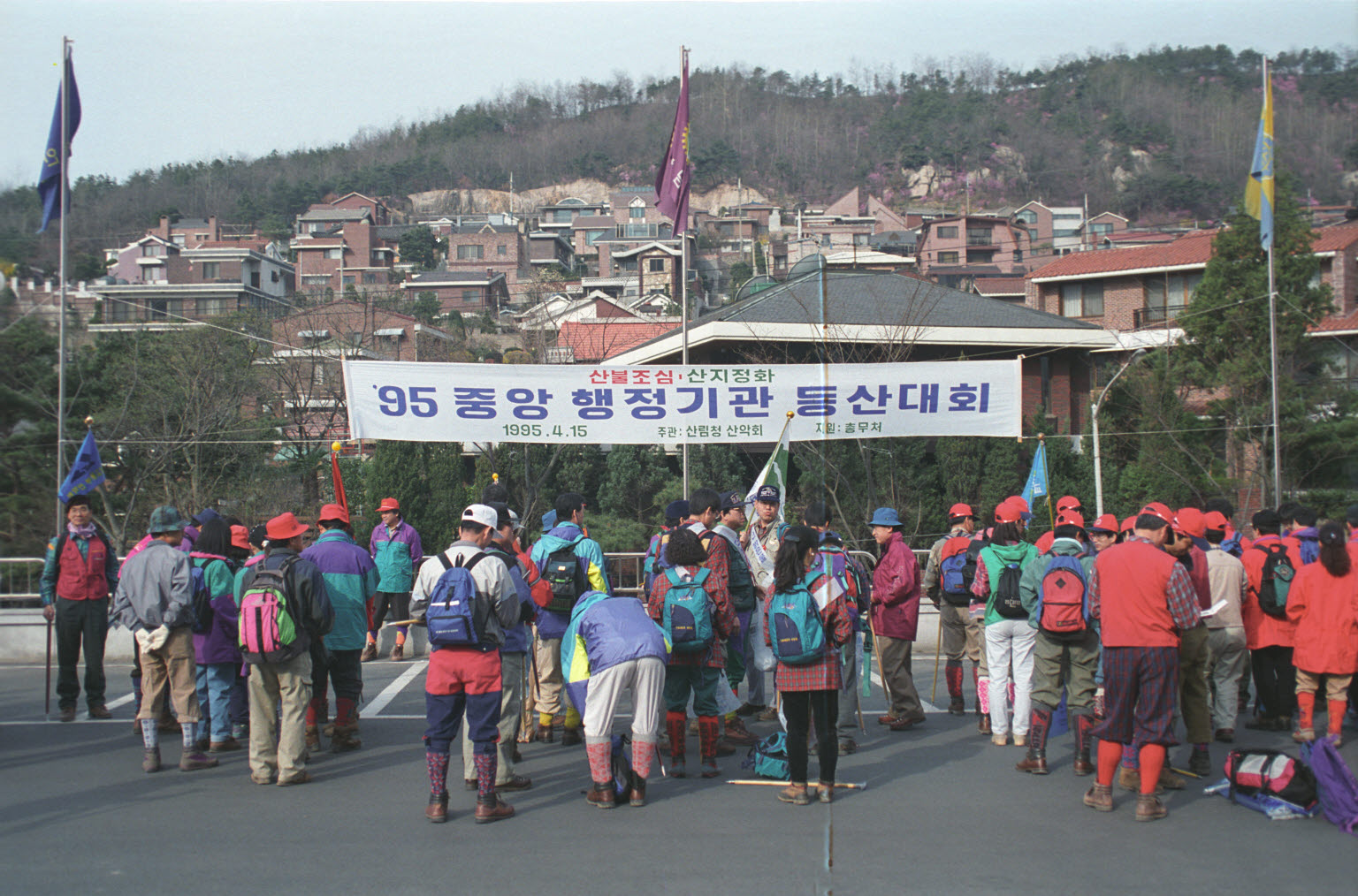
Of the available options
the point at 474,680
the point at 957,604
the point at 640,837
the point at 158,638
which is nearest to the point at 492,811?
the point at 474,680

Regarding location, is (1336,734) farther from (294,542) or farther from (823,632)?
(294,542)

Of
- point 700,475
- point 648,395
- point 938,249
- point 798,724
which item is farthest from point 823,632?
point 938,249

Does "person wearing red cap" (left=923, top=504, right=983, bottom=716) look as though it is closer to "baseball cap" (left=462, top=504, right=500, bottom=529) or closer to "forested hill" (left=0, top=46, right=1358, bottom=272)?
"baseball cap" (left=462, top=504, right=500, bottom=529)

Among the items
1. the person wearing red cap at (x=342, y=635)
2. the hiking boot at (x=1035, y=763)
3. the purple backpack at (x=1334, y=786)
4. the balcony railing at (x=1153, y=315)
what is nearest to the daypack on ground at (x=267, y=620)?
the person wearing red cap at (x=342, y=635)

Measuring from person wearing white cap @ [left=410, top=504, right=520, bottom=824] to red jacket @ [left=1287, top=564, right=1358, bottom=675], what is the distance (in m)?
5.66

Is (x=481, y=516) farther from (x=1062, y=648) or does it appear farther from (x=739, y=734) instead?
(x=1062, y=648)

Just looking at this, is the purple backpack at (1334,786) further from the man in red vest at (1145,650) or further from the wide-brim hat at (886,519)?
the wide-brim hat at (886,519)

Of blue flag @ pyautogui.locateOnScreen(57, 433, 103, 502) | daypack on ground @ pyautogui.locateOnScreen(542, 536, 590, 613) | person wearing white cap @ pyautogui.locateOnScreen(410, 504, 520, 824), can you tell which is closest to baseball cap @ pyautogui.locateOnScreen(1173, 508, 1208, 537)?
daypack on ground @ pyautogui.locateOnScreen(542, 536, 590, 613)

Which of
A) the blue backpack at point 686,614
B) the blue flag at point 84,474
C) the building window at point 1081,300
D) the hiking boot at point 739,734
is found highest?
the building window at point 1081,300

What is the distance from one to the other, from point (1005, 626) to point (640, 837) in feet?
10.7

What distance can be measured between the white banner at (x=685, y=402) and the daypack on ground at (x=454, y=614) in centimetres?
569

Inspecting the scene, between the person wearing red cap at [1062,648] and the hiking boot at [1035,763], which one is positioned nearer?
the person wearing red cap at [1062,648]

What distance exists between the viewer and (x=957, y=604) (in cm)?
892

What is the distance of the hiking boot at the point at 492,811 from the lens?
618 cm
